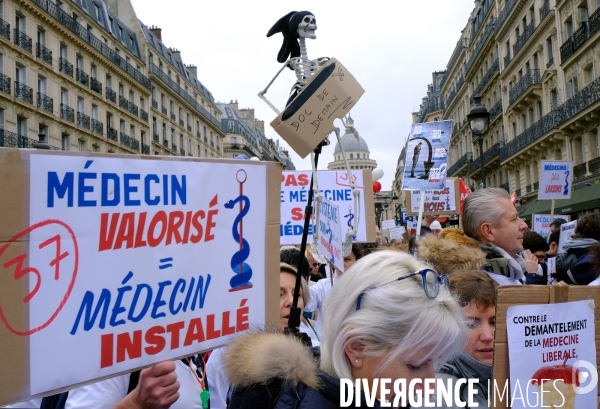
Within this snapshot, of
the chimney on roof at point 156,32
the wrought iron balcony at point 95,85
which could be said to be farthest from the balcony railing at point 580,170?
the chimney on roof at point 156,32

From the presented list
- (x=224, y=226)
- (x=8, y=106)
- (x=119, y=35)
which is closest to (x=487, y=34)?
(x=119, y=35)

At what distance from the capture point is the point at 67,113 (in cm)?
3219

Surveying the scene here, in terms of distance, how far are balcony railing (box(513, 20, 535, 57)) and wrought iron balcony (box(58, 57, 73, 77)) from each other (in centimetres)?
2325

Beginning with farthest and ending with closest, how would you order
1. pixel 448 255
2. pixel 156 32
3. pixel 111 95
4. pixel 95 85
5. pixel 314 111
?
pixel 156 32
pixel 111 95
pixel 95 85
pixel 314 111
pixel 448 255

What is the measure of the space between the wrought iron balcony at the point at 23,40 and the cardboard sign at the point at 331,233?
2744 centimetres

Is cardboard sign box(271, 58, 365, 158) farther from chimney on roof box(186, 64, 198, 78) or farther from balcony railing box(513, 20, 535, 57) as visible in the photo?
chimney on roof box(186, 64, 198, 78)

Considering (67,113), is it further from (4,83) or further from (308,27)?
(308,27)

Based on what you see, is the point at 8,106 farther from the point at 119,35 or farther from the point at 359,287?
the point at 359,287

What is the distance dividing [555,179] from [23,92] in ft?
81.6

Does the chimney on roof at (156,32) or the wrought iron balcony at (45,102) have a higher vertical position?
the chimney on roof at (156,32)

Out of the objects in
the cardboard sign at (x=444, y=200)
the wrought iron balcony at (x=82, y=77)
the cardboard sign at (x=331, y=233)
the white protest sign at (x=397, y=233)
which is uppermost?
the wrought iron balcony at (x=82, y=77)

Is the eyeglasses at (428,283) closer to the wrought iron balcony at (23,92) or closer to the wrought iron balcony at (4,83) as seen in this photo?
the wrought iron balcony at (4,83)

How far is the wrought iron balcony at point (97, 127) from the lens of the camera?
35.3 m

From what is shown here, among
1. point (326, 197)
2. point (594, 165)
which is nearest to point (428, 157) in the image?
point (326, 197)
